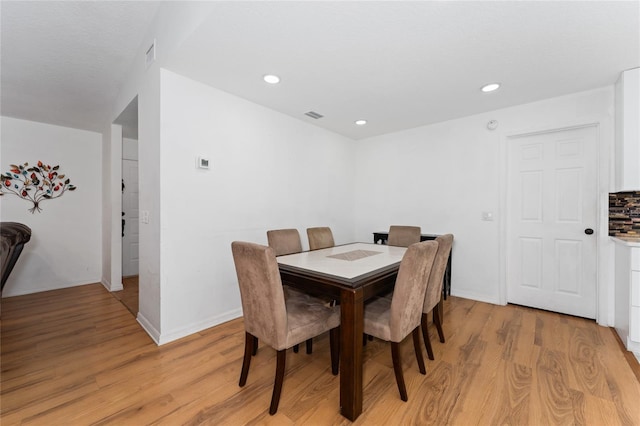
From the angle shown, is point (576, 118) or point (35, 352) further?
point (576, 118)

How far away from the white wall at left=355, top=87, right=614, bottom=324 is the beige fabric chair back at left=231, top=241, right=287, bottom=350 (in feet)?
9.77

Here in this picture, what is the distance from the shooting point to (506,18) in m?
1.73

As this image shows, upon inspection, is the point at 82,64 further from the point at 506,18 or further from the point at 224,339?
the point at 506,18

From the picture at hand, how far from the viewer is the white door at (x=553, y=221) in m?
2.85

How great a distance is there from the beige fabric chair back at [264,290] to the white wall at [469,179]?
298cm

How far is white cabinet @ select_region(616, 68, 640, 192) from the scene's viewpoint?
2366 mm

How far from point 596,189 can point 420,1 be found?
9.13ft

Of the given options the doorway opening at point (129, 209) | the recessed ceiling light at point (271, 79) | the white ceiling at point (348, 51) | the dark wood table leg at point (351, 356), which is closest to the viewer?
the dark wood table leg at point (351, 356)

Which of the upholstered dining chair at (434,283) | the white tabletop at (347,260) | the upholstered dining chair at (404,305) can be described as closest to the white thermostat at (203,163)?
the white tabletop at (347,260)

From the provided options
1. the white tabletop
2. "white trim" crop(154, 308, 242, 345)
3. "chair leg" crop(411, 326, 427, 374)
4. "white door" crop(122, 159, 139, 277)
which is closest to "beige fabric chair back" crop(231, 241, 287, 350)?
the white tabletop

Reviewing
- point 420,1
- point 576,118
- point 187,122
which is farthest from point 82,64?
point 576,118

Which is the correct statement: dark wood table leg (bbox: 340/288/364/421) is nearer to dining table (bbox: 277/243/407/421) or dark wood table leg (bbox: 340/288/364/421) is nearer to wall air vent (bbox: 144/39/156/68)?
dining table (bbox: 277/243/407/421)

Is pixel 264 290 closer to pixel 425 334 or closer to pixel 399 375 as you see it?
pixel 399 375

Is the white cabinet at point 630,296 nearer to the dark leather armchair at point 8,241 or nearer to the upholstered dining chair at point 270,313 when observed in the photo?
the upholstered dining chair at point 270,313
